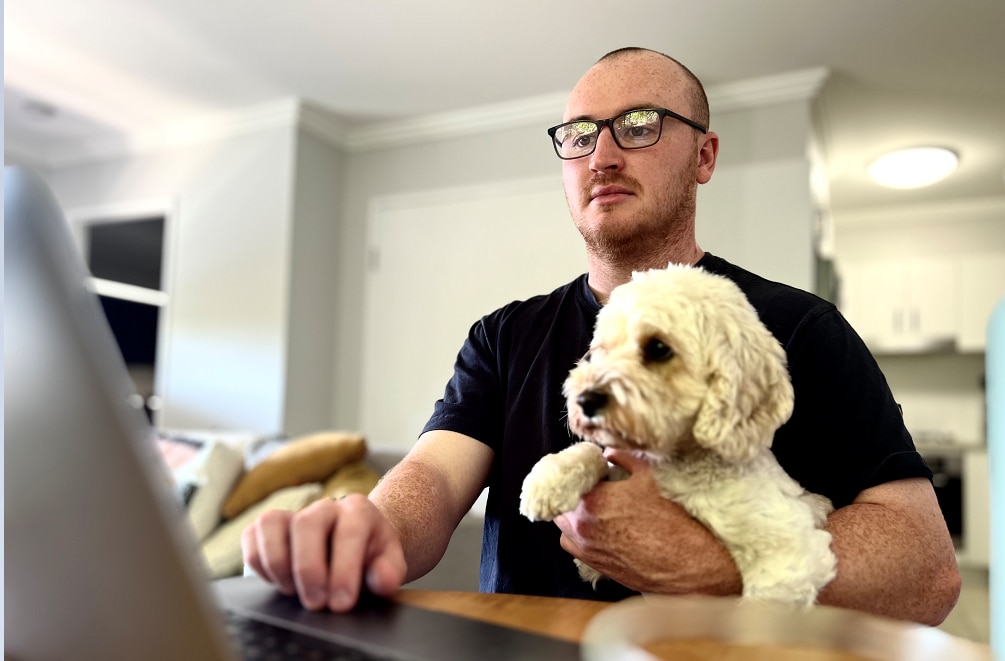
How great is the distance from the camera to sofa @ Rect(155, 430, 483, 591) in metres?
2.72

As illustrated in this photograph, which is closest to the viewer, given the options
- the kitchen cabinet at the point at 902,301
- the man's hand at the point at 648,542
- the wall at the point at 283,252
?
the man's hand at the point at 648,542

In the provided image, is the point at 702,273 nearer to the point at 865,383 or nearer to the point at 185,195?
the point at 865,383

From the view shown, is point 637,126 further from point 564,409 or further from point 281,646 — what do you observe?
point 281,646

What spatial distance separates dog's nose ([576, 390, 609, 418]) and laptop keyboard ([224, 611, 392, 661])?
443mm

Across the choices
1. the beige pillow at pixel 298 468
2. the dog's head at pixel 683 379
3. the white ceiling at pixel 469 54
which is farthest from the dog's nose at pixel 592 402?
the white ceiling at pixel 469 54

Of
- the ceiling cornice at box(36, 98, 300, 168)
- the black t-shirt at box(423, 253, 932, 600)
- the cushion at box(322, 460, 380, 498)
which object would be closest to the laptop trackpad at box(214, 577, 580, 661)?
the black t-shirt at box(423, 253, 932, 600)

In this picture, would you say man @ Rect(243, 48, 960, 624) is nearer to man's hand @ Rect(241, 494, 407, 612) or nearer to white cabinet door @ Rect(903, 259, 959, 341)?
man's hand @ Rect(241, 494, 407, 612)

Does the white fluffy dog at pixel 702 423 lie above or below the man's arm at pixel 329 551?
above

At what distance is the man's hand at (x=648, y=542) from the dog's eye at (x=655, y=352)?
0.49ft

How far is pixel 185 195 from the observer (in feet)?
17.0

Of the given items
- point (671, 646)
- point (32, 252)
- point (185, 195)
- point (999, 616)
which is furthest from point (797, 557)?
point (185, 195)

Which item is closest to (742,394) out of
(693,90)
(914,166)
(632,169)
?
(632,169)

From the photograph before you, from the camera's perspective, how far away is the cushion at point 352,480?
9.27ft

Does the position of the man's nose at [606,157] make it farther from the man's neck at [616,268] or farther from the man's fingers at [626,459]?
the man's fingers at [626,459]
